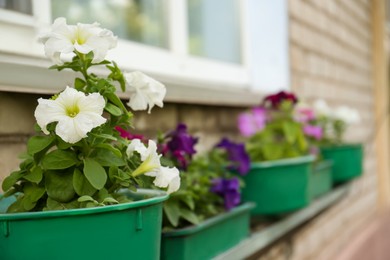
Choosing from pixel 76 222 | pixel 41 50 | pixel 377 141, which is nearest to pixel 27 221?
pixel 76 222

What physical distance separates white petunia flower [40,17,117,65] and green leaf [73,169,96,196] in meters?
0.19

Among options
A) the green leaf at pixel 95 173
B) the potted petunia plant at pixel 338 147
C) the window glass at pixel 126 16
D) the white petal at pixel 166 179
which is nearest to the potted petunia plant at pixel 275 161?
the window glass at pixel 126 16

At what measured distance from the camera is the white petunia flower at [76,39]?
892 mm

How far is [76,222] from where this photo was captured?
0.80 metres

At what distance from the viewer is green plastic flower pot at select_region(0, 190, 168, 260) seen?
2.60ft

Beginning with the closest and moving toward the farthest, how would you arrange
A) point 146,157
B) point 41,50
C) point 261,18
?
point 146,157, point 41,50, point 261,18

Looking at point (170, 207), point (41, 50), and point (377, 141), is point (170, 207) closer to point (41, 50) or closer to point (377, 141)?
point (41, 50)

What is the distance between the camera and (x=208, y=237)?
1299 mm

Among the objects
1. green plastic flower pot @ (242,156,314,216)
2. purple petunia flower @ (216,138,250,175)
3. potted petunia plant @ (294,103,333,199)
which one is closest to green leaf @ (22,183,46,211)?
purple petunia flower @ (216,138,250,175)

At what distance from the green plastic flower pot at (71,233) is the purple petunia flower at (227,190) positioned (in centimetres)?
57

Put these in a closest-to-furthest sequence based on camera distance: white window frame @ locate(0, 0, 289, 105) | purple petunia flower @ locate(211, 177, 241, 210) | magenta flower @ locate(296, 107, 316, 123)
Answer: white window frame @ locate(0, 0, 289, 105) → purple petunia flower @ locate(211, 177, 241, 210) → magenta flower @ locate(296, 107, 316, 123)

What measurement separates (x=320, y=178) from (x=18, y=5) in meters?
1.51

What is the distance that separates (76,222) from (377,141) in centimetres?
413

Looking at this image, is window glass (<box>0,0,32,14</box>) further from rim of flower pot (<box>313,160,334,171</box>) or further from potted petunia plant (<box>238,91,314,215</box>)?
rim of flower pot (<box>313,160,334,171</box>)
